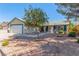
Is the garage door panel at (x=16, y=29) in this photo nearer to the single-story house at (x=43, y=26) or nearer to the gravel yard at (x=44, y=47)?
the single-story house at (x=43, y=26)

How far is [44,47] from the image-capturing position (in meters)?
4.25

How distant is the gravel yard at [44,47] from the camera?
421 cm

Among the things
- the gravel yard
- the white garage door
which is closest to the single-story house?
the white garage door

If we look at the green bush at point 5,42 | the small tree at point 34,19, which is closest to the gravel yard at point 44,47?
the green bush at point 5,42

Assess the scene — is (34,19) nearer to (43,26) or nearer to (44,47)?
(43,26)

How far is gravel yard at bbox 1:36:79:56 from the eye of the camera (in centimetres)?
421

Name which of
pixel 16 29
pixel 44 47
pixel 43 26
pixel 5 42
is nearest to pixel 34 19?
pixel 43 26

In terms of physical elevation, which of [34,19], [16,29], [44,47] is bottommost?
[44,47]

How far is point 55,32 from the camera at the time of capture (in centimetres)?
431

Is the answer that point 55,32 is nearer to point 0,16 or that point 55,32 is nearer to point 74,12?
point 74,12

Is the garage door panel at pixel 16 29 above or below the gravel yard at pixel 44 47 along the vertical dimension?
above

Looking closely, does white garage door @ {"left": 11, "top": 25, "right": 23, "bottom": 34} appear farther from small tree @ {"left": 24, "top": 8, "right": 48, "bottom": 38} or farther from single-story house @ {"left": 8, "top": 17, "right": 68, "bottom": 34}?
small tree @ {"left": 24, "top": 8, "right": 48, "bottom": 38}

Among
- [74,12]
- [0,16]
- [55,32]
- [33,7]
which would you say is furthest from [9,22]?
[74,12]

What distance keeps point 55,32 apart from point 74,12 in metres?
0.42
